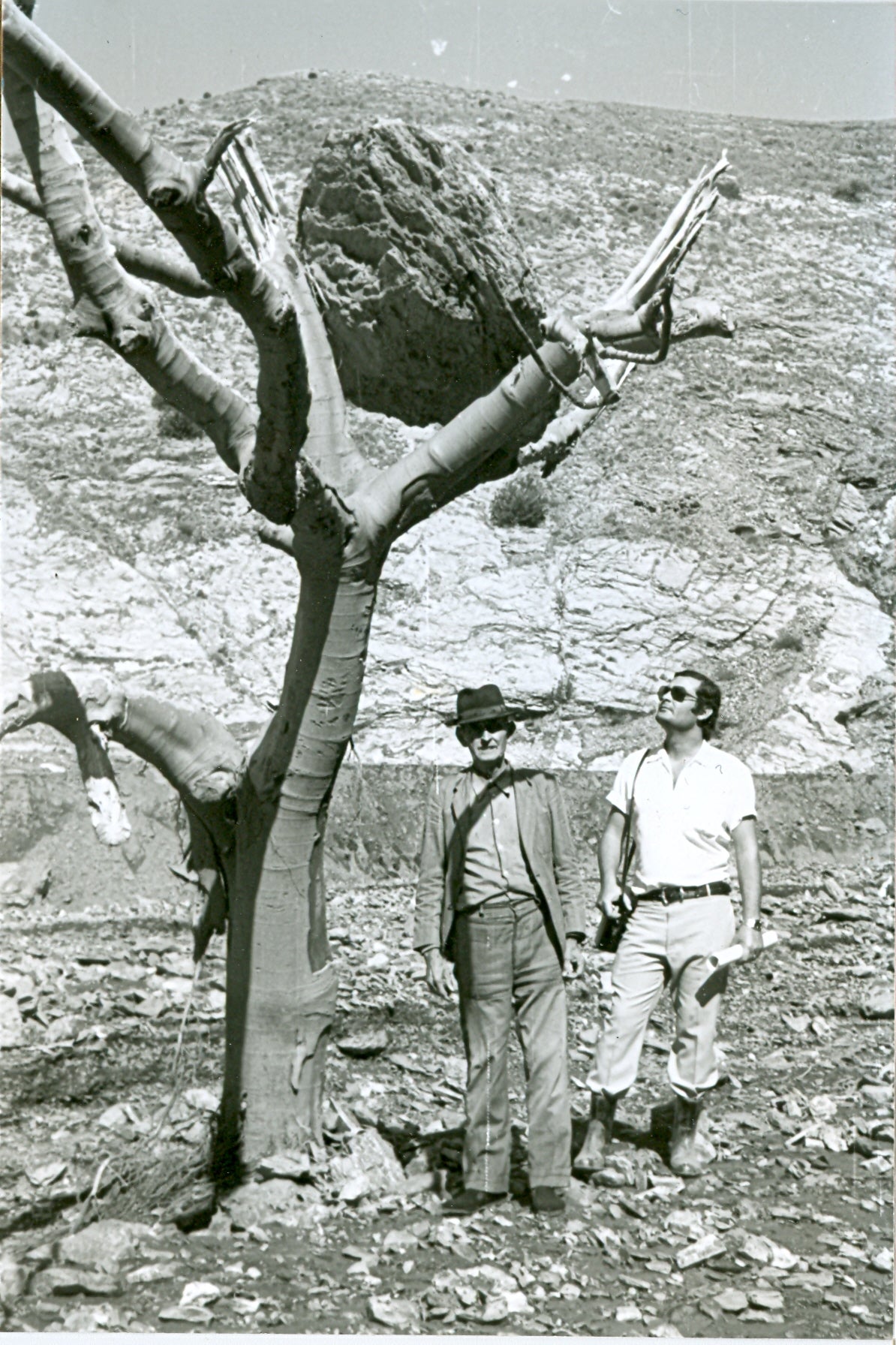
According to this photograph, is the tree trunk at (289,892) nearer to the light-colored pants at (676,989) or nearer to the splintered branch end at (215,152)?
the light-colored pants at (676,989)

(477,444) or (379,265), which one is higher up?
(379,265)

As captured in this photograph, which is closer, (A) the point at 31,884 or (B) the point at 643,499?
(A) the point at 31,884

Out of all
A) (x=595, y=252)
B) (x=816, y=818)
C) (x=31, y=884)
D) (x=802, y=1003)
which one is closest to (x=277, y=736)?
(x=802, y=1003)

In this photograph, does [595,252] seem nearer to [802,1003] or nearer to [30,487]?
[30,487]

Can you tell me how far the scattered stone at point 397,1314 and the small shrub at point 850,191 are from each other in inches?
1179

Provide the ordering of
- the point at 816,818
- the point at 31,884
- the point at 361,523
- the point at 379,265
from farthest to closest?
1. the point at 816,818
2. the point at 31,884
3. the point at 379,265
4. the point at 361,523

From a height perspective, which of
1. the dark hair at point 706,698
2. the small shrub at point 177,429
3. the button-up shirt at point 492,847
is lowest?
the button-up shirt at point 492,847

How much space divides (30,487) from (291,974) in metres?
15.4

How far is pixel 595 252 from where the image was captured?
26312mm

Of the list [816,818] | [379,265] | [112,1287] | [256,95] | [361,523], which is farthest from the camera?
[256,95]

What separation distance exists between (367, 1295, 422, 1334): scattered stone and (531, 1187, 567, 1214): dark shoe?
2.16ft

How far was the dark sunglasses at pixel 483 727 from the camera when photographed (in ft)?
14.7

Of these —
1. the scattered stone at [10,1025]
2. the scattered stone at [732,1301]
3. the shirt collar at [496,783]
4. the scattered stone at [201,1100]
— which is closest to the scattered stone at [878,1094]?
the scattered stone at [732,1301]

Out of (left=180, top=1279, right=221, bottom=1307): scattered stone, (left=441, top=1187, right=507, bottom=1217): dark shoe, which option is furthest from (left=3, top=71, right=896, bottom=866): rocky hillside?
(left=180, top=1279, right=221, bottom=1307): scattered stone
